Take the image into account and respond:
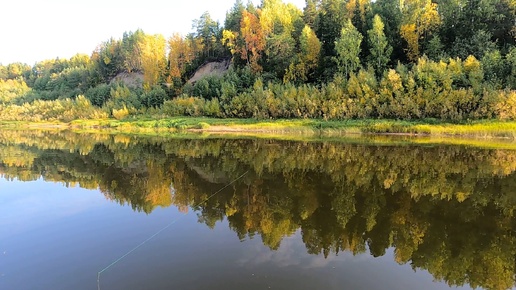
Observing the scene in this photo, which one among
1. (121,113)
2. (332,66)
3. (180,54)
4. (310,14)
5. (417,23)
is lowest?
(121,113)

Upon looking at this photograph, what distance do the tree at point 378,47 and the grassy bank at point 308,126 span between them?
11406 mm

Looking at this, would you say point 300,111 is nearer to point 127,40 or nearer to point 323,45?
point 323,45

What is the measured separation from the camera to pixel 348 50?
45.7m

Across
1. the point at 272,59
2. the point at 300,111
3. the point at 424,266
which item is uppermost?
the point at 272,59

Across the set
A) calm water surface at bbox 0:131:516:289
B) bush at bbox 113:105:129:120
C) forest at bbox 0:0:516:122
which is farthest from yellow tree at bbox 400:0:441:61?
bush at bbox 113:105:129:120

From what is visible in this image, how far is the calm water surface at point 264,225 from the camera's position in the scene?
7.59m

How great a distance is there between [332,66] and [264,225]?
4179 cm

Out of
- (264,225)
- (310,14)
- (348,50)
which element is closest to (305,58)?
(348,50)

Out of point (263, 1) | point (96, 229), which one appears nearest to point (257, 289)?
point (96, 229)

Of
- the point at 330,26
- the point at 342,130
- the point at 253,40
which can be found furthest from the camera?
the point at 253,40

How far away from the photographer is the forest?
36.2 meters

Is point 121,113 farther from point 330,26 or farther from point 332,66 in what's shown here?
point 330,26

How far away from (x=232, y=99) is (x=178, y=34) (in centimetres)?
2794

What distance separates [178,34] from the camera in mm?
67500
